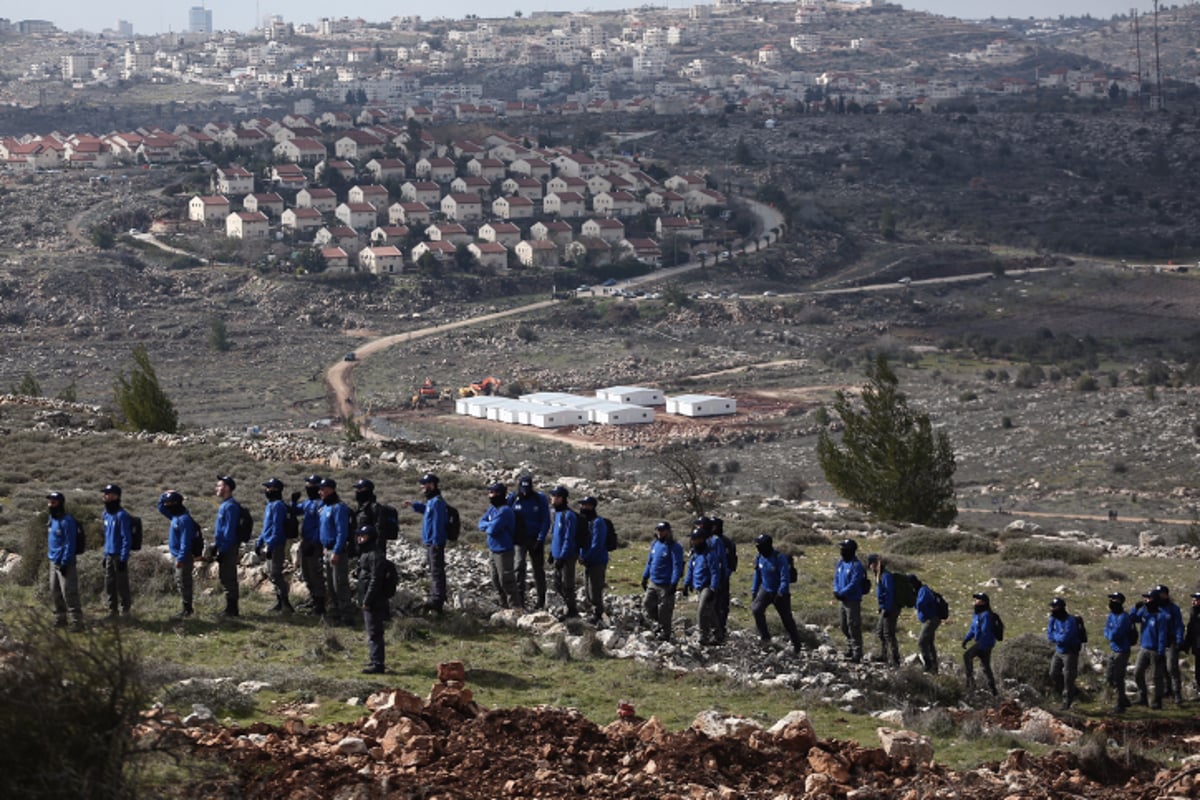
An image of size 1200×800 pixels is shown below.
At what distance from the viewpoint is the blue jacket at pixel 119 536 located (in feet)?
48.7

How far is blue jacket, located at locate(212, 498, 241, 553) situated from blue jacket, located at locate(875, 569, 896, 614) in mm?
6183

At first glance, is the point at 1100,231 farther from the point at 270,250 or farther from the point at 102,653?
the point at 102,653

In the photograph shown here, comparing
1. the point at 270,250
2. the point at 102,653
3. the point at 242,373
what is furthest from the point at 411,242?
the point at 102,653

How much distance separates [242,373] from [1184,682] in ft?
208

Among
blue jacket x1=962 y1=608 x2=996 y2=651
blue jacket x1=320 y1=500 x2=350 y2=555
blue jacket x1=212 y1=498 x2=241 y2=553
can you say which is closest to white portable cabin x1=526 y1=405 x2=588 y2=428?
blue jacket x1=212 y1=498 x2=241 y2=553

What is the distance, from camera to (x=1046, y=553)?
23.5 metres

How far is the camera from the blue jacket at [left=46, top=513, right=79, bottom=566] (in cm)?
1444

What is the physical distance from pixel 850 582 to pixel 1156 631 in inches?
113

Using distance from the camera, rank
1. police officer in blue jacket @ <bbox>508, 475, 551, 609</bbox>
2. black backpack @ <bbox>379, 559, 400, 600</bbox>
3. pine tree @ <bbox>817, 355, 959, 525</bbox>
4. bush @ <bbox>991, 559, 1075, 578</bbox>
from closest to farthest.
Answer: black backpack @ <bbox>379, 559, 400, 600</bbox> < police officer in blue jacket @ <bbox>508, 475, 551, 609</bbox> < bush @ <bbox>991, 559, 1075, 578</bbox> < pine tree @ <bbox>817, 355, 959, 525</bbox>

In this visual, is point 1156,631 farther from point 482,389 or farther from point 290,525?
point 482,389

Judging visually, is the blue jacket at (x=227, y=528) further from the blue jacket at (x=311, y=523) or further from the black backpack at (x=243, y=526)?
the blue jacket at (x=311, y=523)

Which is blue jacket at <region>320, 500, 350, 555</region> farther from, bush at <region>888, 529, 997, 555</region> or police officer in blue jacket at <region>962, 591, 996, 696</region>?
bush at <region>888, 529, 997, 555</region>

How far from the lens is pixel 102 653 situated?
7789 mm

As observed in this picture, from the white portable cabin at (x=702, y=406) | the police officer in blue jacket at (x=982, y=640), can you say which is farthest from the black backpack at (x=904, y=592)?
Answer: the white portable cabin at (x=702, y=406)
